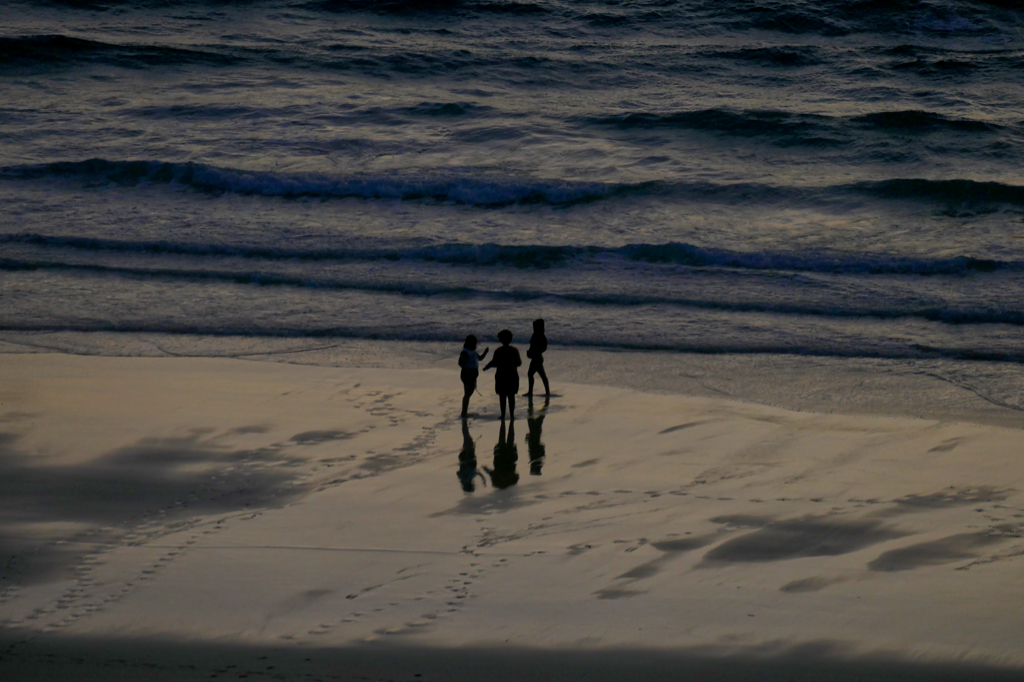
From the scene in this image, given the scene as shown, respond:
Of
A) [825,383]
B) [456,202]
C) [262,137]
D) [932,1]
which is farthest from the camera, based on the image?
[932,1]

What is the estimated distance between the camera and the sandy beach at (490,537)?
5461 millimetres

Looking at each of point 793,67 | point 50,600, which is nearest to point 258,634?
point 50,600

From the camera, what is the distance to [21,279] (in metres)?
13.8

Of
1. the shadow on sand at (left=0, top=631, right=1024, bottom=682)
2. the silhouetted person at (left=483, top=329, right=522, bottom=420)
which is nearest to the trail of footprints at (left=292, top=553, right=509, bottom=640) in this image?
the shadow on sand at (left=0, top=631, right=1024, bottom=682)

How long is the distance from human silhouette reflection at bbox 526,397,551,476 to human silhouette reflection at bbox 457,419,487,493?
1.54ft

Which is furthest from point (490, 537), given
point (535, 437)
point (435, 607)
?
point (535, 437)

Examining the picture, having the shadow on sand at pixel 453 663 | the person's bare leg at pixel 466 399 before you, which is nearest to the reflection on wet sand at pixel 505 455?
the person's bare leg at pixel 466 399

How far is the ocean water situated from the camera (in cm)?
1317

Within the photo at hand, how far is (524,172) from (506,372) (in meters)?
10.2

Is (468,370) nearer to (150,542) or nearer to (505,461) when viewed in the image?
(505,461)

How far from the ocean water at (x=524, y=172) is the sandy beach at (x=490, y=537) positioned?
2.84 metres

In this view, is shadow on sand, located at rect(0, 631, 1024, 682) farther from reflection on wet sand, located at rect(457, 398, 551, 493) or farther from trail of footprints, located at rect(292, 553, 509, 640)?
reflection on wet sand, located at rect(457, 398, 551, 493)

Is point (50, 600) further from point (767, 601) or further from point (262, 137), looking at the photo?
point (262, 137)

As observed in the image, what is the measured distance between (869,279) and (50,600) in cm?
1184
